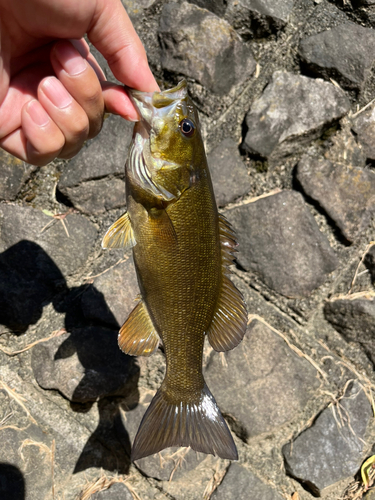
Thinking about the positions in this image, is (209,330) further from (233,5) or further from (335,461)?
(233,5)

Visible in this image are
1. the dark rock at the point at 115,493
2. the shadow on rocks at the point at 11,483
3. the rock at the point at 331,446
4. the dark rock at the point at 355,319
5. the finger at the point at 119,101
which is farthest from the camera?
the dark rock at the point at 355,319

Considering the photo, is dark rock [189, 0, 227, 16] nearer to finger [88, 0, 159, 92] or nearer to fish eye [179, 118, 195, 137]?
finger [88, 0, 159, 92]

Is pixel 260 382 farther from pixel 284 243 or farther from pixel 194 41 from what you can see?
pixel 194 41

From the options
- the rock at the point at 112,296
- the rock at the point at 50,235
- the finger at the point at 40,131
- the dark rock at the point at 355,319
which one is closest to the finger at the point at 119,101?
the finger at the point at 40,131

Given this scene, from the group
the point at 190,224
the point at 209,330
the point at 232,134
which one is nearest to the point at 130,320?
the point at 209,330

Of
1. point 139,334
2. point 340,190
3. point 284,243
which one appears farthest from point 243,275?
point 139,334

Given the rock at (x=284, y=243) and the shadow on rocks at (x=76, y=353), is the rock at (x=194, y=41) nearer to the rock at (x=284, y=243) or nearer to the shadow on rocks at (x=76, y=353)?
the rock at (x=284, y=243)
